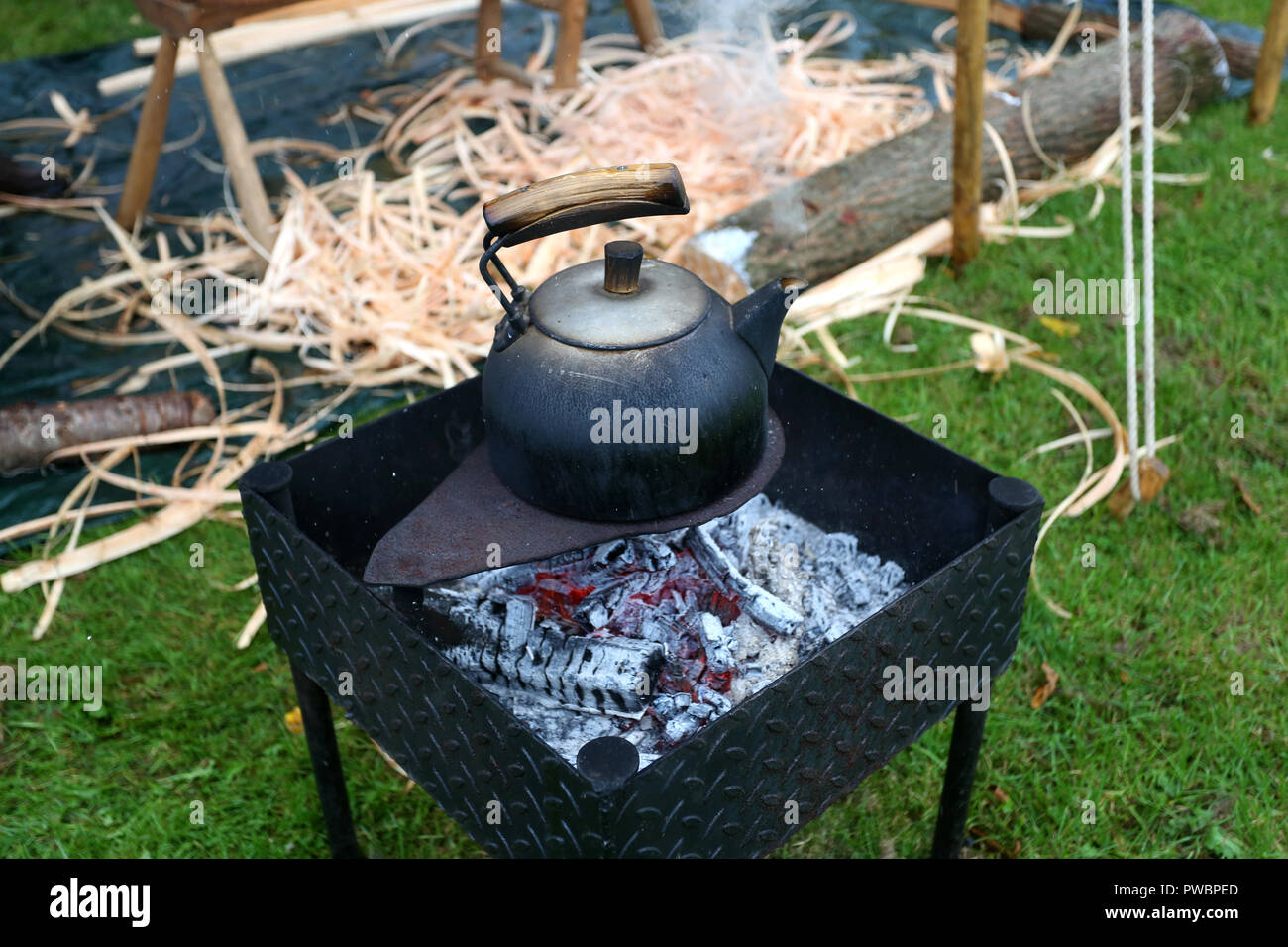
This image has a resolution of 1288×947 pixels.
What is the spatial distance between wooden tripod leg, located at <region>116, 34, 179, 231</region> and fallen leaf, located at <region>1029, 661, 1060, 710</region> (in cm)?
407

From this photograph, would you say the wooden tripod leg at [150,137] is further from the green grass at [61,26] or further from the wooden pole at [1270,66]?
the wooden pole at [1270,66]

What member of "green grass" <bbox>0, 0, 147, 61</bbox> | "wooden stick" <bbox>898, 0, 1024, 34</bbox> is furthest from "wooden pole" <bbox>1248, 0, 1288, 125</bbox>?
"green grass" <bbox>0, 0, 147, 61</bbox>

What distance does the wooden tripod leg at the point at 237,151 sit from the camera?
183 inches

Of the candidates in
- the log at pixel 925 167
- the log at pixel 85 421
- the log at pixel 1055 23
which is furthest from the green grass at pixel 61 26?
the log at pixel 1055 23

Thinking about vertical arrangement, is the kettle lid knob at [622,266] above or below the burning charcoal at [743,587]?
above

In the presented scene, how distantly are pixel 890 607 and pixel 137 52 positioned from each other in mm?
6445

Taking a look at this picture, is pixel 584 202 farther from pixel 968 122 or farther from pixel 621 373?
pixel 968 122

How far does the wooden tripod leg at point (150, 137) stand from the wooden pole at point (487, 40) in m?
1.56

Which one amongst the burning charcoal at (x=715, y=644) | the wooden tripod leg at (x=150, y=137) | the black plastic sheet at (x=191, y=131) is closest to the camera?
the burning charcoal at (x=715, y=644)

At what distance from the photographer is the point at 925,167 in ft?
16.5

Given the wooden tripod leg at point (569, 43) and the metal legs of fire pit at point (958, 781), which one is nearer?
the metal legs of fire pit at point (958, 781)

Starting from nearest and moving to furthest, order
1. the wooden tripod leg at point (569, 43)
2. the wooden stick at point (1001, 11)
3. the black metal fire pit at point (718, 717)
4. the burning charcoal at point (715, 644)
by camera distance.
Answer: the black metal fire pit at point (718, 717)
the burning charcoal at point (715, 644)
the wooden tripod leg at point (569, 43)
the wooden stick at point (1001, 11)
